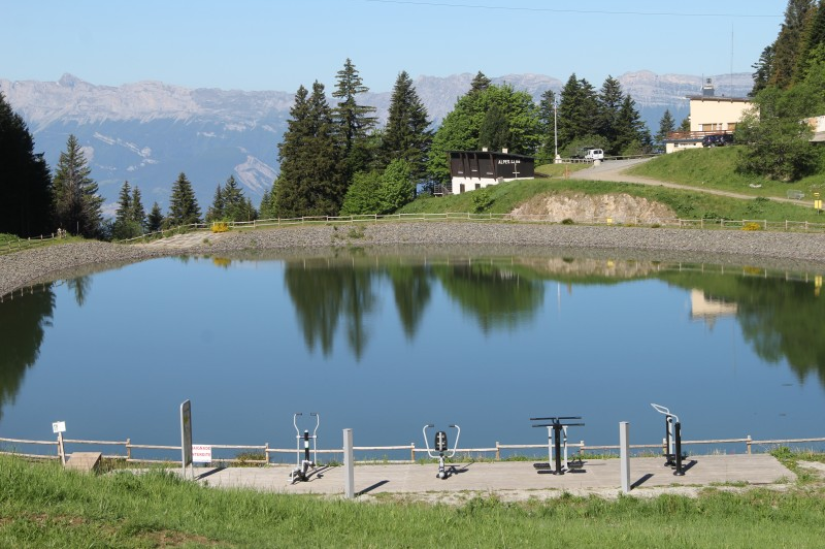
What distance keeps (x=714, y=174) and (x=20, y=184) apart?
54955 millimetres

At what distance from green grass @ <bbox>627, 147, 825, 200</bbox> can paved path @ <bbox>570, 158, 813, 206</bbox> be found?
91 centimetres

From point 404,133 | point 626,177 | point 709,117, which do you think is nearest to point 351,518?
point 626,177

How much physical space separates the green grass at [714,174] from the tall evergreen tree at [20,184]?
49556mm

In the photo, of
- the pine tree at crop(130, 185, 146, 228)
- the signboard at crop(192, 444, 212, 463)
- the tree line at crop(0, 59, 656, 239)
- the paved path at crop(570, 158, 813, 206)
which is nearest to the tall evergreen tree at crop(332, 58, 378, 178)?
the tree line at crop(0, 59, 656, 239)

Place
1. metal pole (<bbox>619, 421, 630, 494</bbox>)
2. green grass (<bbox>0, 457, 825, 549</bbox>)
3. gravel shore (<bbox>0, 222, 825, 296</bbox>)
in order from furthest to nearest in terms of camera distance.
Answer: gravel shore (<bbox>0, 222, 825, 296</bbox>) < metal pole (<bbox>619, 421, 630, 494</bbox>) < green grass (<bbox>0, 457, 825, 549</bbox>)

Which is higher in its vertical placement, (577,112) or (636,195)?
(577,112)

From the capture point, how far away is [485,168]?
92.7 metres

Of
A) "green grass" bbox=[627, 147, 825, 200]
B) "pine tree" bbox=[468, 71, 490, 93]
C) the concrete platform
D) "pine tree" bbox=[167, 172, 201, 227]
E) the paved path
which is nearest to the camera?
the concrete platform

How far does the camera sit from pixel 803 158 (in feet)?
260

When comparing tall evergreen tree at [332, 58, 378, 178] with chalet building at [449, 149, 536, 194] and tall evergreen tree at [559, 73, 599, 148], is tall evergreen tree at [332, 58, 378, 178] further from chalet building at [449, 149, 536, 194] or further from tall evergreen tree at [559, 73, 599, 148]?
tall evergreen tree at [559, 73, 599, 148]

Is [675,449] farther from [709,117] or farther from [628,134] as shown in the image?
[628,134]

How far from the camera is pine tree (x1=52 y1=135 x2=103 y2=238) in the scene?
101375 millimetres

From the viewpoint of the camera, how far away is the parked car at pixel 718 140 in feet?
308

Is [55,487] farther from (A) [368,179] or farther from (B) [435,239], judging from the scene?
(A) [368,179]
